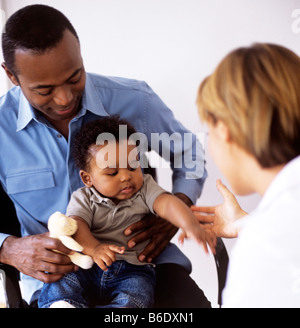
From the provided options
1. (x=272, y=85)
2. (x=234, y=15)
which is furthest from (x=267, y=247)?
(x=234, y=15)

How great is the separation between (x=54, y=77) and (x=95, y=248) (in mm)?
410

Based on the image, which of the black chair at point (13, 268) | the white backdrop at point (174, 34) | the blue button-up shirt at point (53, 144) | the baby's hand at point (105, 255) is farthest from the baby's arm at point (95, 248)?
the white backdrop at point (174, 34)

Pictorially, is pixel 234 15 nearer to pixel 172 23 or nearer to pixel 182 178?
pixel 172 23

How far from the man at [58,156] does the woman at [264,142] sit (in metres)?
0.31

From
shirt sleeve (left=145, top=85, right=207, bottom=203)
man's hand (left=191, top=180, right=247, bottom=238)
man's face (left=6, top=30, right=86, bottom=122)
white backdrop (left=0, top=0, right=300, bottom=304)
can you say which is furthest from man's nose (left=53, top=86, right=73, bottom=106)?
man's hand (left=191, top=180, right=247, bottom=238)

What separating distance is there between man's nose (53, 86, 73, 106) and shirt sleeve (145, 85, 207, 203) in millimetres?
211

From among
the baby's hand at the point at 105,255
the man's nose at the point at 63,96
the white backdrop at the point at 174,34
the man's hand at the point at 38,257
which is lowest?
the man's hand at the point at 38,257

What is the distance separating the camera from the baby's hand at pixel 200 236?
38.4 inches

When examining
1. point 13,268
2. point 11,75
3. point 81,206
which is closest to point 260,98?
point 81,206

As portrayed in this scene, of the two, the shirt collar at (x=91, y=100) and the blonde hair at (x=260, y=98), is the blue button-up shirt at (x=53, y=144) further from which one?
the blonde hair at (x=260, y=98)

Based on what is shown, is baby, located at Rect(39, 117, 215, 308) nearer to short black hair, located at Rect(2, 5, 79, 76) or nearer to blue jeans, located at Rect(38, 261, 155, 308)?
blue jeans, located at Rect(38, 261, 155, 308)

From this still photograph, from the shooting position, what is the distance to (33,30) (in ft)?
2.94

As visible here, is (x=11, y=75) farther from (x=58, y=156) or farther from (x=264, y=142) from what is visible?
(x=264, y=142)
